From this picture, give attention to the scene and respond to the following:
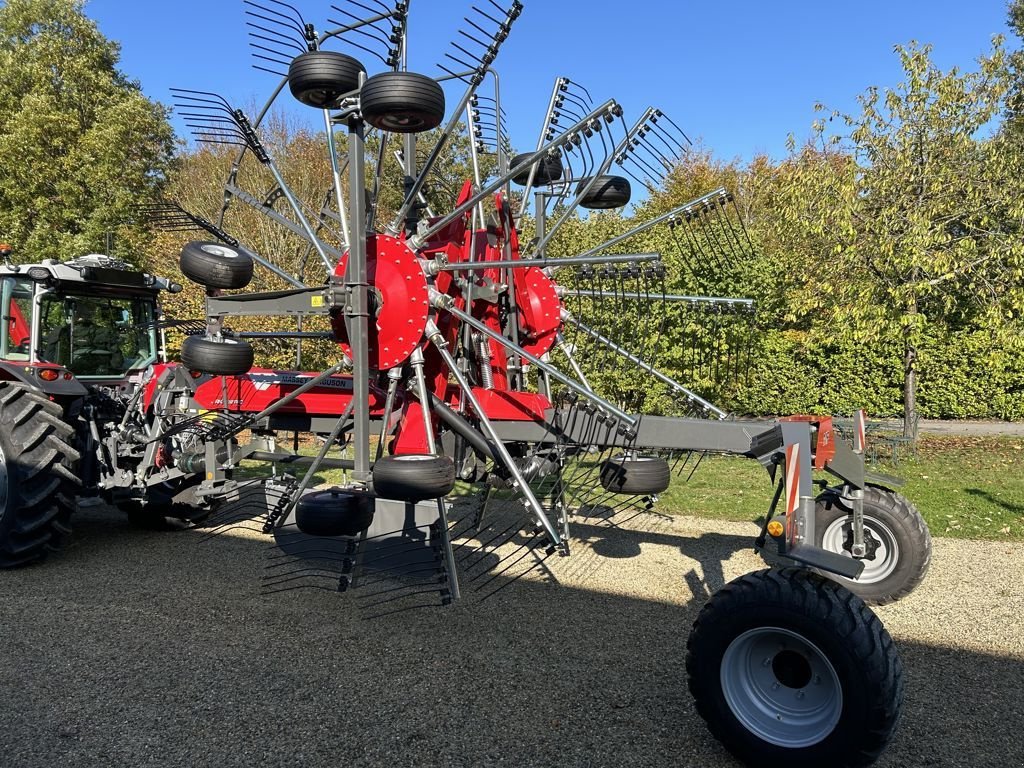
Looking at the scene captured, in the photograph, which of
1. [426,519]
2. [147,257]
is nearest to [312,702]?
[426,519]

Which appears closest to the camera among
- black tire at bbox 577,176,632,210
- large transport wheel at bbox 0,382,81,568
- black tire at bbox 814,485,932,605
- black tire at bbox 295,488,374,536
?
black tire at bbox 295,488,374,536

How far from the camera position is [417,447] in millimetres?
3977

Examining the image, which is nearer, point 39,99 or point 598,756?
point 598,756

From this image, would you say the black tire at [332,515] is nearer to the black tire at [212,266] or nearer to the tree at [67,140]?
the black tire at [212,266]

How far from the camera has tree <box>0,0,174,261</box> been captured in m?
16.9

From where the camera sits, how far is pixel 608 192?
4.45m

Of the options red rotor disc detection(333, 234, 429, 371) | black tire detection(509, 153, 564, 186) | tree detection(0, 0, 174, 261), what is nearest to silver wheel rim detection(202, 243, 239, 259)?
red rotor disc detection(333, 234, 429, 371)

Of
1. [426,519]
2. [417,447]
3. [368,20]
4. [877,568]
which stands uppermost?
[368,20]

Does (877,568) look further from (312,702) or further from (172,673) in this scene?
(172,673)

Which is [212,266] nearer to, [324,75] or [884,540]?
[324,75]

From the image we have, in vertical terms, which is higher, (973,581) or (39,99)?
(39,99)

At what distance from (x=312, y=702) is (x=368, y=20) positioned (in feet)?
10.8

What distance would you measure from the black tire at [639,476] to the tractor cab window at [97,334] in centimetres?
378

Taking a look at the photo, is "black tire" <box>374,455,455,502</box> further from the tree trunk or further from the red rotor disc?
the tree trunk
